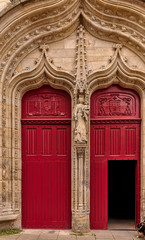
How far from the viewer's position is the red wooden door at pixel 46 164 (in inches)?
243

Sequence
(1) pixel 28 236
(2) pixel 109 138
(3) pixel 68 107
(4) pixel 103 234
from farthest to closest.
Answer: (3) pixel 68 107 < (2) pixel 109 138 < (4) pixel 103 234 < (1) pixel 28 236

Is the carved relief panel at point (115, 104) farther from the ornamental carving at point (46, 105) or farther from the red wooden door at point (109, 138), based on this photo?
the ornamental carving at point (46, 105)

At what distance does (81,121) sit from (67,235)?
3082 mm

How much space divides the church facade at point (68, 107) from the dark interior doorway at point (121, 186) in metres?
2.85

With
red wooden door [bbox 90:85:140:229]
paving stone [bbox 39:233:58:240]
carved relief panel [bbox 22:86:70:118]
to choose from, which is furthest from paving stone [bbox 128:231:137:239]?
carved relief panel [bbox 22:86:70:118]

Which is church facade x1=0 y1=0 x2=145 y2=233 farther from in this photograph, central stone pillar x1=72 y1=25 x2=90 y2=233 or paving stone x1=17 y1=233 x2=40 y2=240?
paving stone x1=17 y1=233 x2=40 y2=240

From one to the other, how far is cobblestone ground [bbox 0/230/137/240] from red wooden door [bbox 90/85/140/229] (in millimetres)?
407

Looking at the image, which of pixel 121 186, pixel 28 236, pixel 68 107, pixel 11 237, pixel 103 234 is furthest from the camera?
pixel 121 186

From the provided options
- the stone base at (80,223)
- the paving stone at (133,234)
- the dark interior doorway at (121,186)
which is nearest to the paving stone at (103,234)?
the stone base at (80,223)

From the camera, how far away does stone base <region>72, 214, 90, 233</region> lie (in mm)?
5723

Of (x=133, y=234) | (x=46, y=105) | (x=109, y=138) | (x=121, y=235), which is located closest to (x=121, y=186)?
(x=133, y=234)

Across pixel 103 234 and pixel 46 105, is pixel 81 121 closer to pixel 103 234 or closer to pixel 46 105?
pixel 46 105

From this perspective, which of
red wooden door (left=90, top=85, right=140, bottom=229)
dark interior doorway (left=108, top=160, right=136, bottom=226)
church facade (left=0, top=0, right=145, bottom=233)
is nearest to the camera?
church facade (left=0, top=0, right=145, bottom=233)

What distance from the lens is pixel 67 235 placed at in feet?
18.4
